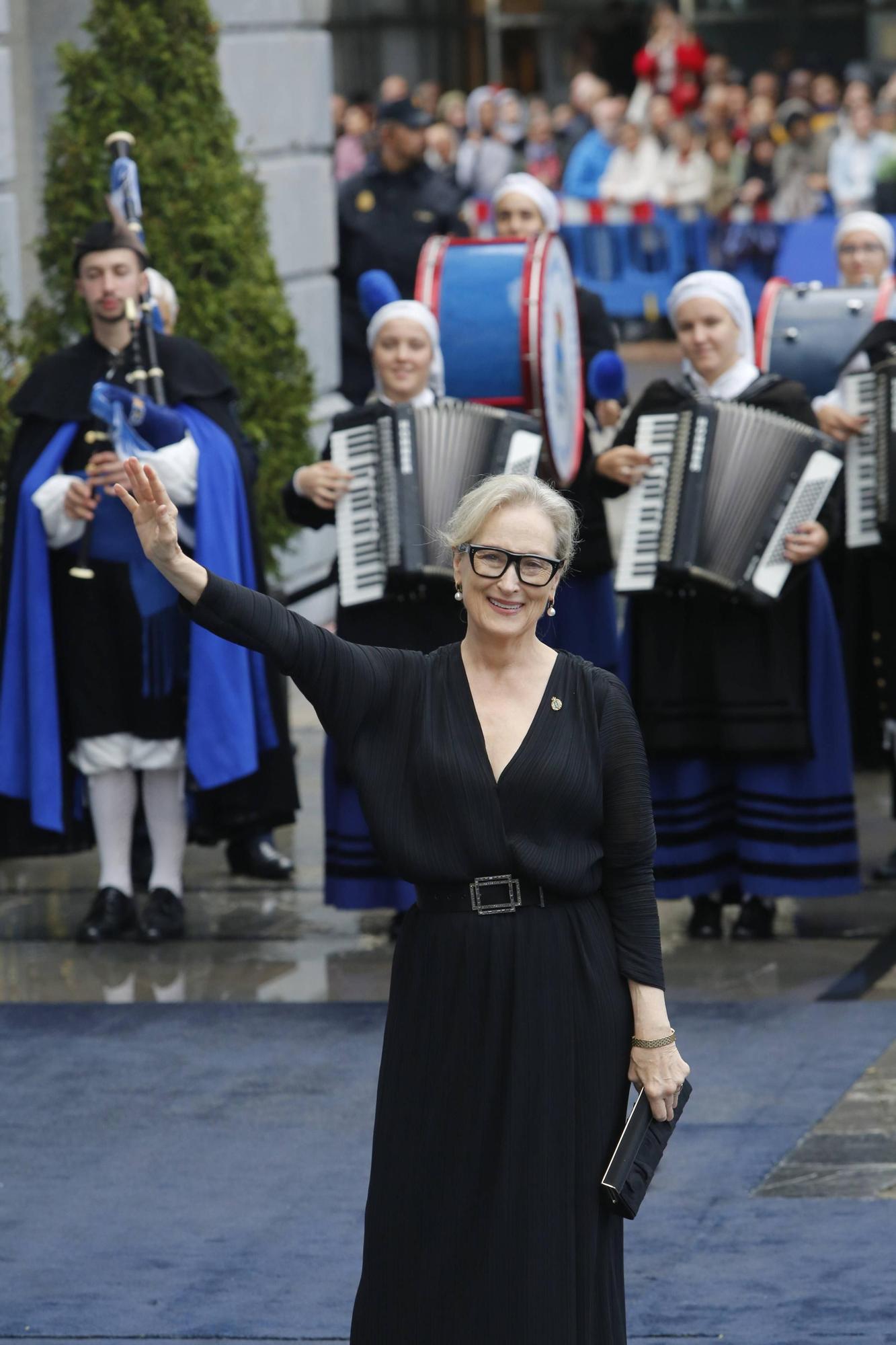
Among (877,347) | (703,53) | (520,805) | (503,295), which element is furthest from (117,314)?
(703,53)

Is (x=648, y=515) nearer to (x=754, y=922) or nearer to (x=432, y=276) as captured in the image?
(x=754, y=922)

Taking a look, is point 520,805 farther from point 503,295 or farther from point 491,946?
point 503,295

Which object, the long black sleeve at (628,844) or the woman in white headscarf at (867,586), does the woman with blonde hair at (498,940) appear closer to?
the long black sleeve at (628,844)

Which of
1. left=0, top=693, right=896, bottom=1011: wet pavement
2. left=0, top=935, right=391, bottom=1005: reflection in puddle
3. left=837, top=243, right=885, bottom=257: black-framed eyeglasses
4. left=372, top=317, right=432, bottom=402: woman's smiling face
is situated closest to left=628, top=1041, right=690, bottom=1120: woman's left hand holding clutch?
left=0, top=693, right=896, bottom=1011: wet pavement

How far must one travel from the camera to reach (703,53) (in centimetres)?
2417

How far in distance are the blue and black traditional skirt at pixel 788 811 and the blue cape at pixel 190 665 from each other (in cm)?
125

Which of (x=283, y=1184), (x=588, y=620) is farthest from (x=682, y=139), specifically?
(x=283, y=1184)

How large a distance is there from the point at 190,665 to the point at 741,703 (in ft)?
5.30

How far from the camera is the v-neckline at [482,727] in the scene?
367cm

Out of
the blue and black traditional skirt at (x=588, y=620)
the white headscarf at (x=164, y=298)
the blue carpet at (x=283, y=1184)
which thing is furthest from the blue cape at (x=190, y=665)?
the blue and black traditional skirt at (x=588, y=620)

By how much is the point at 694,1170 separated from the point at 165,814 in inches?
100

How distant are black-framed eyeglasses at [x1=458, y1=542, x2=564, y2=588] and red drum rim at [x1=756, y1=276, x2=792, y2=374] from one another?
195 inches

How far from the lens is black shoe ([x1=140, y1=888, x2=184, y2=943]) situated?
7238 mm

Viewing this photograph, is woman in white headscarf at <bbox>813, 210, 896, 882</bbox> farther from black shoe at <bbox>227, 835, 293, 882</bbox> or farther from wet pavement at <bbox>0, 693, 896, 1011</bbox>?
black shoe at <bbox>227, 835, 293, 882</bbox>
